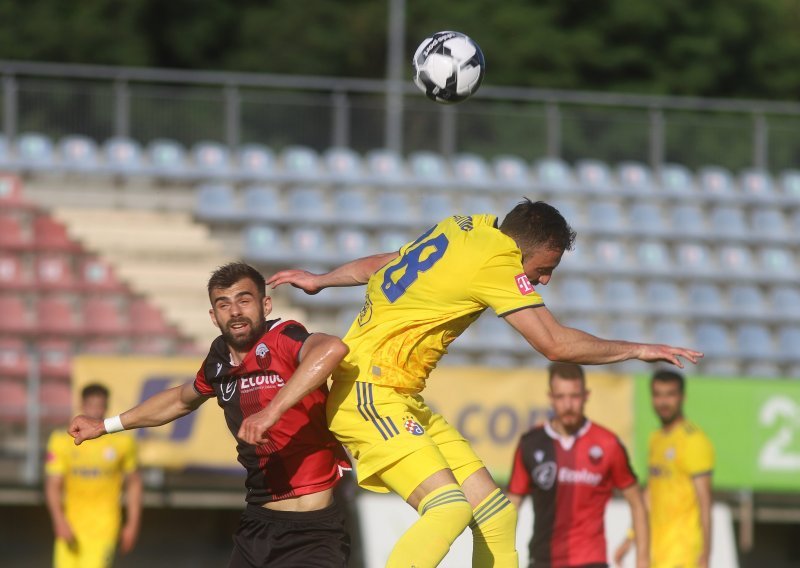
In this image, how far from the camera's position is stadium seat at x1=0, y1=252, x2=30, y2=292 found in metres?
14.6

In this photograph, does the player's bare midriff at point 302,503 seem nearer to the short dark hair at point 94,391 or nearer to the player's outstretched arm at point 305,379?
the player's outstretched arm at point 305,379

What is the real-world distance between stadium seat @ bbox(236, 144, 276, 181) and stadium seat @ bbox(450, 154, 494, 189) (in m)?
2.29

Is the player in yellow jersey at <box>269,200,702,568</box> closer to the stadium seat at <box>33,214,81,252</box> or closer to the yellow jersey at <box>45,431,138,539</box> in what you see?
the yellow jersey at <box>45,431,138,539</box>

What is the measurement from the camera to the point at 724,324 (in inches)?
630

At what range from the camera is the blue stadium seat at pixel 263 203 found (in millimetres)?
15734

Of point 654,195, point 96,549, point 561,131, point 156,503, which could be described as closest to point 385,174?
point 561,131

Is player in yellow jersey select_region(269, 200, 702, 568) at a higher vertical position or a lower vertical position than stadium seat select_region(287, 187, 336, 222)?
lower

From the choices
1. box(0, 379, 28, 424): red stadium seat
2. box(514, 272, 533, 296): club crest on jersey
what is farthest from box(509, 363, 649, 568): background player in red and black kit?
box(0, 379, 28, 424): red stadium seat

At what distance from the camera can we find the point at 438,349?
215 inches

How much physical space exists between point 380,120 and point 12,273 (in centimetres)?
493

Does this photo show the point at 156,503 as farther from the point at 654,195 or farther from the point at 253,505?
the point at 654,195

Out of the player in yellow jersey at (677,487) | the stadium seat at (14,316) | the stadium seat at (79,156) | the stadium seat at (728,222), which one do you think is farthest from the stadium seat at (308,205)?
the player in yellow jersey at (677,487)

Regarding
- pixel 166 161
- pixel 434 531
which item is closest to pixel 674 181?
pixel 166 161

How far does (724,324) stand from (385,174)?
14.7 ft
